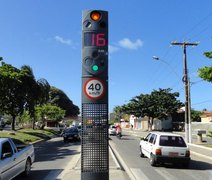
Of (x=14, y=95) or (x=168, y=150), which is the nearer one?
(x=168, y=150)

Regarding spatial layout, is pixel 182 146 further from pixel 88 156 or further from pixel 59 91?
pixel 59 91

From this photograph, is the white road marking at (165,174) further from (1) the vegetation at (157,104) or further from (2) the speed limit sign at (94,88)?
(1) the vegetation at (157,104)

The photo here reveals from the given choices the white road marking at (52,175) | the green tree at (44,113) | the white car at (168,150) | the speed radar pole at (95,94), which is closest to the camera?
the speed radar pole at (95,94)

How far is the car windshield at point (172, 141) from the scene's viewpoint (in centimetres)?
1866

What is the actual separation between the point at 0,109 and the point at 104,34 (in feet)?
133

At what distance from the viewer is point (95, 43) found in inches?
245

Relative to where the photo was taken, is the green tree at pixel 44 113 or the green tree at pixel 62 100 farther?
the green tree at pixel 62 100

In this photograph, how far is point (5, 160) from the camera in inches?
455

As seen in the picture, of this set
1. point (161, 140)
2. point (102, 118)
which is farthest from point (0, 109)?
point (102, 118)

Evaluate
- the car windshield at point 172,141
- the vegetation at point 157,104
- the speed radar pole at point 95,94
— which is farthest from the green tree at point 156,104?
the speed radar pole at point 95,94

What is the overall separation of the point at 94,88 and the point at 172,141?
13.3m

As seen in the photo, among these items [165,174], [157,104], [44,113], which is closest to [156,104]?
[157,104]

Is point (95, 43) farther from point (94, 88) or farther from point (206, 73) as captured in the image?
point (206, 73)

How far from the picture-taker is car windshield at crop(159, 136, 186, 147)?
18.7 metres
